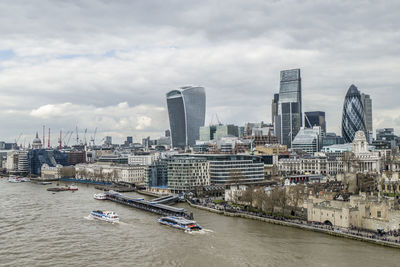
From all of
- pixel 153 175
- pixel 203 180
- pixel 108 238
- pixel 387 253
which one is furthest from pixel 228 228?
Answer: pixel 153 175

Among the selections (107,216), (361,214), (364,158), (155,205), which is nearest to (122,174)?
(155,205)

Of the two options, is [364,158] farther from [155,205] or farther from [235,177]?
[155,205]

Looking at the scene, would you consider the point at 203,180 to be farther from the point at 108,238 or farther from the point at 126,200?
the point at 108,238

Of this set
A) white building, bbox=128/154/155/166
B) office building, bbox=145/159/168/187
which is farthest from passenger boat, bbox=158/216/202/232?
white building, bbox=128/154/155/166

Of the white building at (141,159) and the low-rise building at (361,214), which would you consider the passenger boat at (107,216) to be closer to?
the low-rise building at (361,214)

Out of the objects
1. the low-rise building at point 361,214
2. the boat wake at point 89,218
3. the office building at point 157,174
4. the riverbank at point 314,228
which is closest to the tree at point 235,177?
the office building at point 157,174
